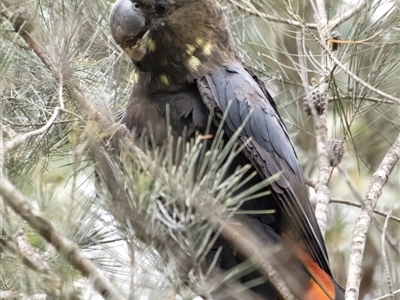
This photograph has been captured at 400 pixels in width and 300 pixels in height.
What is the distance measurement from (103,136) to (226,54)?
0.93 metres

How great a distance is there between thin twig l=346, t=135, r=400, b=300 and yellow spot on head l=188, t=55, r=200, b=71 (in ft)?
2.17

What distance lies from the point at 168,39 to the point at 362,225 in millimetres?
846

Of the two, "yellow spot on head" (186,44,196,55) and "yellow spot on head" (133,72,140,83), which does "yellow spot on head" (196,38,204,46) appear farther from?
"yellow spot on head" (133,72,140,83)

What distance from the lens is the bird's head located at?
2.05 m

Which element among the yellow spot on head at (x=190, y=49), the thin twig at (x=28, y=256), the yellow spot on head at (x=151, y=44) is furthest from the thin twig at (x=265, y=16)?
the thin twig at (x=28, y=256)

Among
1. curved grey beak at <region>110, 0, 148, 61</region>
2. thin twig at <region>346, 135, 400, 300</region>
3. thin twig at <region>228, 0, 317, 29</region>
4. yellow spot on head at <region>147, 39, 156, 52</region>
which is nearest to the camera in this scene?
thin twig at <region>346, 135, 400, 300</region>

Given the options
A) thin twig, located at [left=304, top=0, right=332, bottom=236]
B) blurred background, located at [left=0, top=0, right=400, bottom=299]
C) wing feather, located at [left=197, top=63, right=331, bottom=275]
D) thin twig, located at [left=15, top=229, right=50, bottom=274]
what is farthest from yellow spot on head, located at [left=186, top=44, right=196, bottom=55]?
thin twig, located at [left=15, top=229, right=50, bottom=274]

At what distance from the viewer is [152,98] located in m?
2.16

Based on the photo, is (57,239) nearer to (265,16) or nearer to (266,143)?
(266,143)

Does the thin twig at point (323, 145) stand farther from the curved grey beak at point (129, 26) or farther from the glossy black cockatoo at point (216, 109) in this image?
the curved grey beak at point (129, 26)

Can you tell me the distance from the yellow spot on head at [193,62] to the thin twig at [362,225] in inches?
26.0

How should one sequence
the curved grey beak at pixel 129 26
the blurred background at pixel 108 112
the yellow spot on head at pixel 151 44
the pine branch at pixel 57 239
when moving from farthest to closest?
the yellow spot on head at pixel 151 44
the curved grey beak at pixel 129 26
the blurred background at pixel 108 112
the pine branch at pixel 57 239

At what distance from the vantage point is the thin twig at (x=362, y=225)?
1669mm

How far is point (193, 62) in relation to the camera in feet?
7.20
